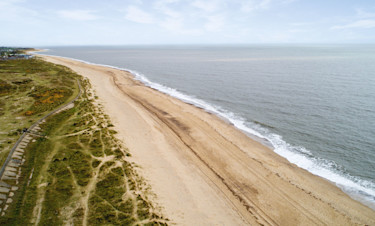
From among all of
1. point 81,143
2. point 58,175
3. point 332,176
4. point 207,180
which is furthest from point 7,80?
point 332,176

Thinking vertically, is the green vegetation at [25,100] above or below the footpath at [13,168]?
above

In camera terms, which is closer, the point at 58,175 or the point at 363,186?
the point at 58,175

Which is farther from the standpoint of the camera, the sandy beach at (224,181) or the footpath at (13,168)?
the sandy beach at (224,181)

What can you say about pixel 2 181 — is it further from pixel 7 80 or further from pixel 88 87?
pixel 7 80

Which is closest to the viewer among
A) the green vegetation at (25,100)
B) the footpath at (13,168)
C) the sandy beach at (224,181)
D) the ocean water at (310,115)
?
the footpath at (13,168)

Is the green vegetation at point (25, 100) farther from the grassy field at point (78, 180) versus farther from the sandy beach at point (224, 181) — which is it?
the sandy beach at point (224, 181)

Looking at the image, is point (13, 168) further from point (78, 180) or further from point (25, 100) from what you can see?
point (25, 100)

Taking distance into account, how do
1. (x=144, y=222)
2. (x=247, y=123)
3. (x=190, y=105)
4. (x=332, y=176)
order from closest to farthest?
(x=144, y=222)
(x=332, y=176)
(x=247, y=123)
(x=190, y=105)

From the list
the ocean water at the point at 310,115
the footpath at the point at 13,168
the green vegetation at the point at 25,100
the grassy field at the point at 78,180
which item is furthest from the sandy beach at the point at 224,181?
the green vegetation at the point at 25,100
